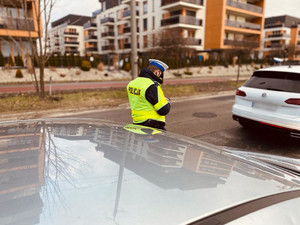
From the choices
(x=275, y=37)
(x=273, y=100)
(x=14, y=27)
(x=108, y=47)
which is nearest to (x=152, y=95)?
(x=273, y=100)

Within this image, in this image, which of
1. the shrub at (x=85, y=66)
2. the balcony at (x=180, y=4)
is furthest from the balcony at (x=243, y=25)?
the shrub at (x=85, y=66)

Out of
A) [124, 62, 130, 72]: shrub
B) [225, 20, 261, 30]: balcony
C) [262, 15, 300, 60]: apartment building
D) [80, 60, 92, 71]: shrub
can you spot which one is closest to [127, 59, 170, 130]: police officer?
[80, 60, 92, 71]: shrub

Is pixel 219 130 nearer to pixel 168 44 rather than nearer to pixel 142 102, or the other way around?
pixel 142 102

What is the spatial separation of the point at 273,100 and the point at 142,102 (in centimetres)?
308

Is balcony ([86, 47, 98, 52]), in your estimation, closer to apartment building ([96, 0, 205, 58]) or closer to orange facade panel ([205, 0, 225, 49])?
apartment building ([96, 0, 205, 58])

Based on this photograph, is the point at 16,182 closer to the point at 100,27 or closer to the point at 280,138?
the point at 280,138

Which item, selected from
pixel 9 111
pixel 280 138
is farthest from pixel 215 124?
pixel 9 111

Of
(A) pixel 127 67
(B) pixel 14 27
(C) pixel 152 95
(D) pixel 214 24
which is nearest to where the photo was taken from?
(C) pixel 152 95

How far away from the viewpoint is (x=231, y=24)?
41.1 meters

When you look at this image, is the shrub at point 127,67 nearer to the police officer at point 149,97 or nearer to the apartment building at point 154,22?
the apartment building at point 154,22

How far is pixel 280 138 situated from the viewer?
5871 millimetres

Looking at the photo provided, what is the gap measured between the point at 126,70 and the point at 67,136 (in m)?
27.9

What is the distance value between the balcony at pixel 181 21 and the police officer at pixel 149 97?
3588 centimetres

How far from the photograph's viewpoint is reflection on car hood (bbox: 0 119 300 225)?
39.8 inches
